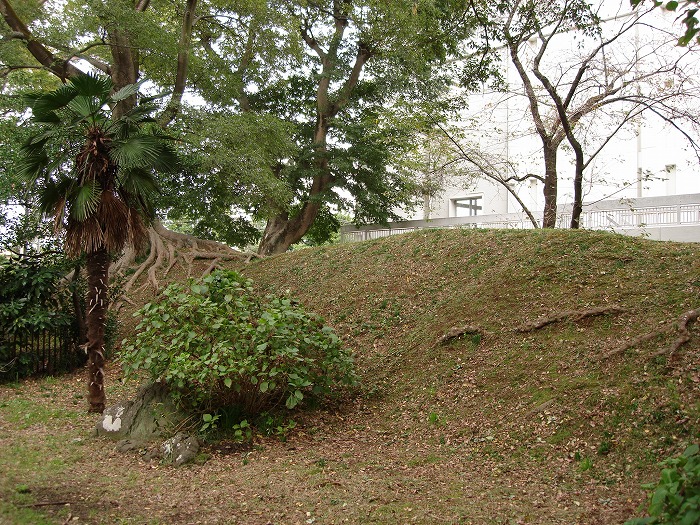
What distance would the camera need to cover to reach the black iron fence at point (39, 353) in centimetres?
956

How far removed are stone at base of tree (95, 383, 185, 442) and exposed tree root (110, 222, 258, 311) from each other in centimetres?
649

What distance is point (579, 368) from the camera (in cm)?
671

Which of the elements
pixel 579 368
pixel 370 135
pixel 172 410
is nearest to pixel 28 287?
pixel 172 410

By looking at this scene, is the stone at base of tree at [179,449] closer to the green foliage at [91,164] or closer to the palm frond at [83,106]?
the green foliage at [91,164]

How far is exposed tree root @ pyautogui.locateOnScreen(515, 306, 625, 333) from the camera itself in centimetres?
749

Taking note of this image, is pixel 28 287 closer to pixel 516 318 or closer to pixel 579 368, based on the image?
pixel 516 318

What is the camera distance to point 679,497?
10.3ft

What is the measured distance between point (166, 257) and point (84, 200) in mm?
8320

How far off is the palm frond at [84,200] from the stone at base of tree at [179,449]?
8.94ft

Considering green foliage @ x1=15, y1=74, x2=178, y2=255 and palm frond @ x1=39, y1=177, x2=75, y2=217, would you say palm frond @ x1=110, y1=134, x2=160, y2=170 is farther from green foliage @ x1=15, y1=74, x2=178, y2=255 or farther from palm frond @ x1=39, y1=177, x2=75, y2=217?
palm frond @ x1=39, y1=177, x2=75, y2=217

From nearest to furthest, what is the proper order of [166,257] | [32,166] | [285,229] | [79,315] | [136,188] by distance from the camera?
1. [32,166]
2. [136,188]
3. [79,315]
4. [166,257]
5. [285,229]

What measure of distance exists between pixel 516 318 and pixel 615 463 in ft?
10.2

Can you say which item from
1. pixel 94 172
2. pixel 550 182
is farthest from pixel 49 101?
pixel 550 182

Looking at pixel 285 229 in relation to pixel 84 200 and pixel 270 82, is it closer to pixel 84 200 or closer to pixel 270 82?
pixel 270 82
